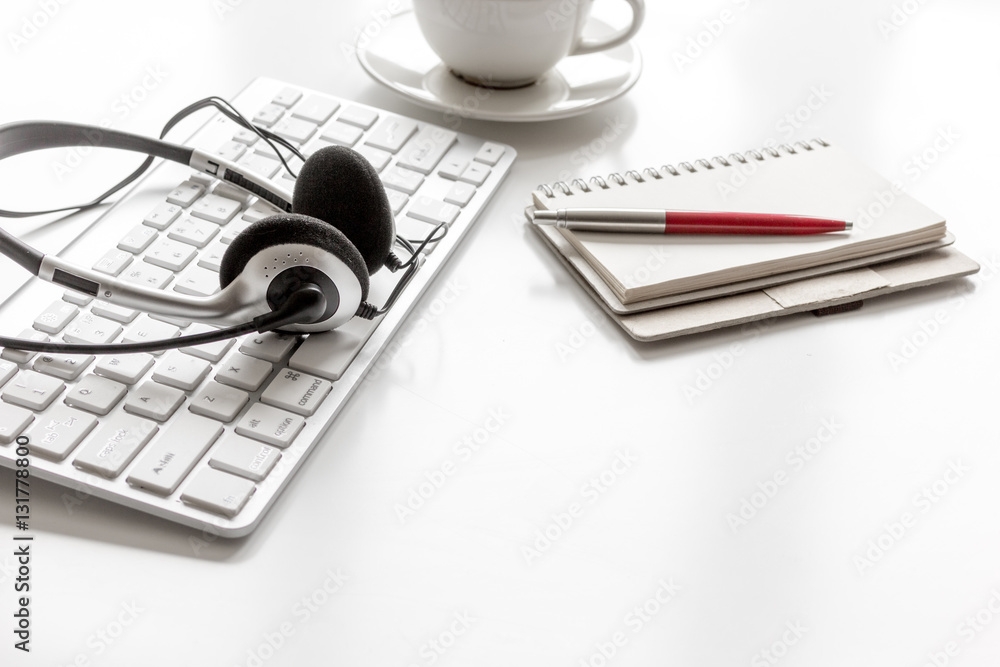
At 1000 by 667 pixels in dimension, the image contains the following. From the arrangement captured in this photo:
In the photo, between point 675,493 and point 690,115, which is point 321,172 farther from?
point 690,115

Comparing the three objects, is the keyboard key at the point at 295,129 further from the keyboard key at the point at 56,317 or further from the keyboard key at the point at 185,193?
the keyboard key at the point at 56,317

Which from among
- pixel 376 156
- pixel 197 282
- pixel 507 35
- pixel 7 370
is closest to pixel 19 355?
pixel 7 370

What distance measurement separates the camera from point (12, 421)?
518 millimetres

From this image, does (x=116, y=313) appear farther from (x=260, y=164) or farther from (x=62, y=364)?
(x=260, y=164)

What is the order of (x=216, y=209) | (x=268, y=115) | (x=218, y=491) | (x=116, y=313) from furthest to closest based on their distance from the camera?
(x=268, y=115)
(x=216, y=209)
(x=116, y=313)
(x=218, y=491)

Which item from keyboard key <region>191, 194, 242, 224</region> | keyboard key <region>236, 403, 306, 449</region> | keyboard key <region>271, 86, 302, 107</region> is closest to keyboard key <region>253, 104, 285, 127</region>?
keyboard key <region>271, 86, 302, 107</region>

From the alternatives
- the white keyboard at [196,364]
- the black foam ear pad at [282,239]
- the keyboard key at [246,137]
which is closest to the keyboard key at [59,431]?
the white keyboard at [196,364]

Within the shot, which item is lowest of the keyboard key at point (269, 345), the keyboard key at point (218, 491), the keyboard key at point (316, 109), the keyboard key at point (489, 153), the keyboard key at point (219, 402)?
the keyboard key at point (218, 491)

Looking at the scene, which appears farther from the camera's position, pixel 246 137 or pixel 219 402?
pixel 246 137

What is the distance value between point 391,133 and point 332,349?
0.27m

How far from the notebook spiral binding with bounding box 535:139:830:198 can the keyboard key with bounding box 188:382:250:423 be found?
0.30 m

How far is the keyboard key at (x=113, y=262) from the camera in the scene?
2.09ft

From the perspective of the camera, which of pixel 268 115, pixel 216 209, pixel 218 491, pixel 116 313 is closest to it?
pixel 218 491

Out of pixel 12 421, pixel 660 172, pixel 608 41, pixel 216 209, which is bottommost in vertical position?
pixel 12 421
